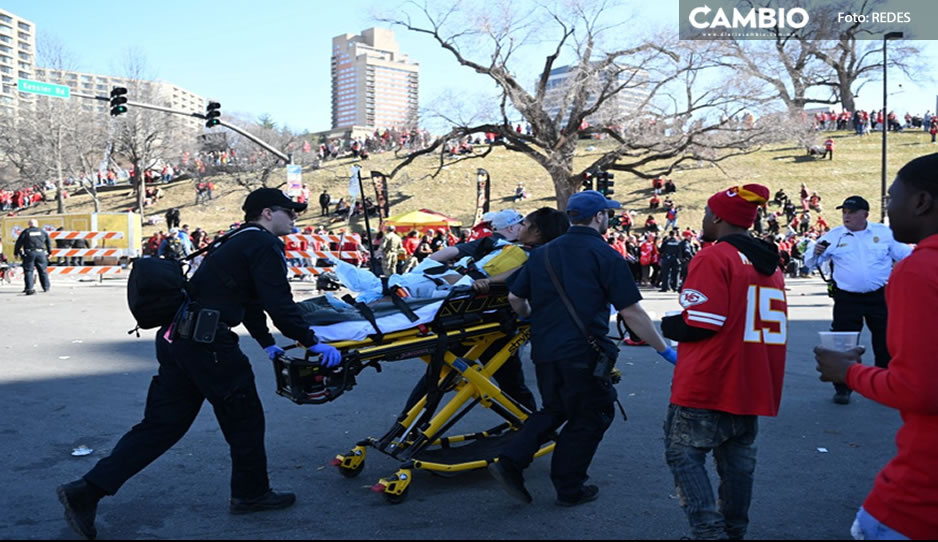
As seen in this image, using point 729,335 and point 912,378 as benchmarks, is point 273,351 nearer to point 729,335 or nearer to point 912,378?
point 729,335

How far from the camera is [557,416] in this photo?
4.73 metres

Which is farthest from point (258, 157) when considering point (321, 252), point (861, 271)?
point (861, 271)

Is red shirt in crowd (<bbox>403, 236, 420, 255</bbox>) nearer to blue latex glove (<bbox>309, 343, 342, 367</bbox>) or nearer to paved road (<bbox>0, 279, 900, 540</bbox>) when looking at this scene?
paved road (<bbox>0, 279, 900, 540</bbox>)

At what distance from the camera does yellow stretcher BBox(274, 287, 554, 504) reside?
179 inches

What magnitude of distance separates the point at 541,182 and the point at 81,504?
46887 mm

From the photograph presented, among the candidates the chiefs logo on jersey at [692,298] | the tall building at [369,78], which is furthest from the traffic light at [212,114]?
the tall building at [369,78]

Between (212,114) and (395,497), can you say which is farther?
Answer: (212,114)

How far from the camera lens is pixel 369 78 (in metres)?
184

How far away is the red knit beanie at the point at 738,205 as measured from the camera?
3.59m

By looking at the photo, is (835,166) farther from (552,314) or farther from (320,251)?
(552,314)

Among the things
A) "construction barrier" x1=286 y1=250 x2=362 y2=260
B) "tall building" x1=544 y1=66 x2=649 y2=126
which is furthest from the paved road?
"tall building" x1=544 y1=66 x2=649 y2=126

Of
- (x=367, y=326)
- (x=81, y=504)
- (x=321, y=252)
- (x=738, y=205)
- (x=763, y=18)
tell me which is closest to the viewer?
(x=738, y=205)

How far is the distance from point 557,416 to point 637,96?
3010cm

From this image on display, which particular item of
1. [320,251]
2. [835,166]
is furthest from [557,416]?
[835,166]
